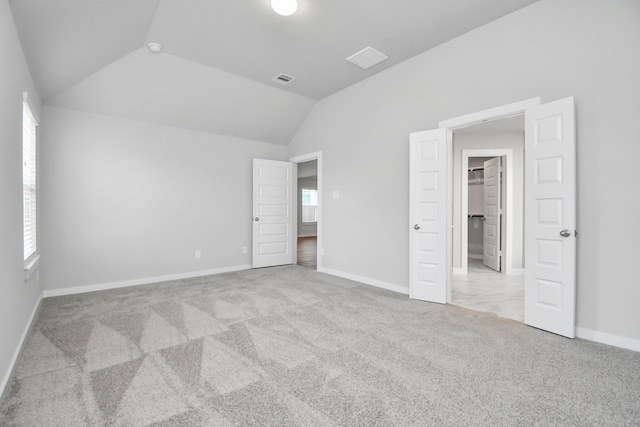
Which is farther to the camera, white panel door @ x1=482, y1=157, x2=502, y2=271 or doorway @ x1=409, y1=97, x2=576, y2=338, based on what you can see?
white panel door @ x1=482, y1=157, x2=502, y2=271

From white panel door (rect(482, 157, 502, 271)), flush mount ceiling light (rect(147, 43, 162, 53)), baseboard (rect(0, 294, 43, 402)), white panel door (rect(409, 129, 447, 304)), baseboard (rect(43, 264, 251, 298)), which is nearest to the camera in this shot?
baseboard (rect(0, 294, 43, 402))

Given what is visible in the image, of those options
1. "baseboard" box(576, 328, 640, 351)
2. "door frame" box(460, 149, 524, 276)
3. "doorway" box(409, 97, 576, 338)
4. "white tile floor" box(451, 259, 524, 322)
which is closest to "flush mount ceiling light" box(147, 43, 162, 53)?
"doorway" box(409, 97, 576, 338)

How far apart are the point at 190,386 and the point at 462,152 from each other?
534 centimetres

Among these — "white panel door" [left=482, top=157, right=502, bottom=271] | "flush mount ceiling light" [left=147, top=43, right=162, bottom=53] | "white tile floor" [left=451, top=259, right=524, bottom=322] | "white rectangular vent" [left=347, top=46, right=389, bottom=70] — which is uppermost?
"white rectangular vent" [left=347, top=46, right=389, bottom=70]

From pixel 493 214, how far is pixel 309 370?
5.02 meters

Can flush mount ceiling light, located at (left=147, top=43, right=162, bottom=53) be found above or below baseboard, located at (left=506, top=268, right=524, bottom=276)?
above

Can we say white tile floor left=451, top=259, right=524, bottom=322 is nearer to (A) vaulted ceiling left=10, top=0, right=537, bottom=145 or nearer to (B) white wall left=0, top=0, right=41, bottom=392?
(A) vaulted ceiling left=10, top=0, right=537, bottom=145

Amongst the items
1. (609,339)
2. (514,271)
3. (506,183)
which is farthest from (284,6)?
(514,271)

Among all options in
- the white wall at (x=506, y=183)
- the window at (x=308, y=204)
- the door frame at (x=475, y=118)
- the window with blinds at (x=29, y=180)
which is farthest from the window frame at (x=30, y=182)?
the window at (x=308, y=204)

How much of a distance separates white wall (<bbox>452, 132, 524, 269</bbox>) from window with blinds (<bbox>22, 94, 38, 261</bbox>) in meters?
5.80

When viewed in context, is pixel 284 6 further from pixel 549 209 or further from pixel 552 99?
pixel 549 209

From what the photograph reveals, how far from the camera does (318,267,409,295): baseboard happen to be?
3.87 m

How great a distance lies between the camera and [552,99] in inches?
105

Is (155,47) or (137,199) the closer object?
(155,47)
